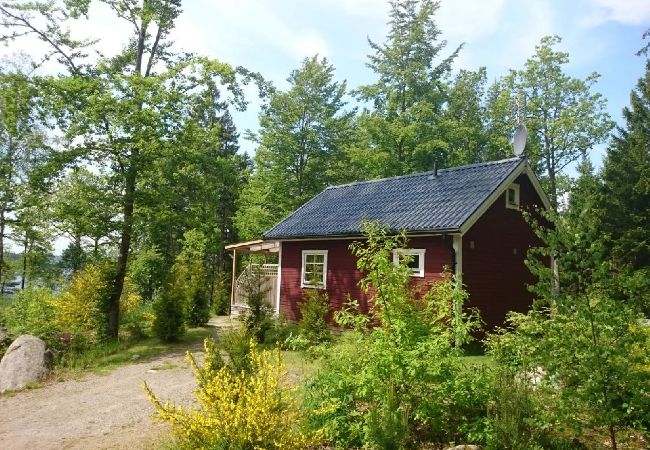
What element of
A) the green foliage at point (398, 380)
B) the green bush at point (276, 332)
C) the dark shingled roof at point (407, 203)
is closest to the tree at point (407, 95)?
the dark shingled roof at point (407, 203)

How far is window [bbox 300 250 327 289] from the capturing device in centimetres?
1540

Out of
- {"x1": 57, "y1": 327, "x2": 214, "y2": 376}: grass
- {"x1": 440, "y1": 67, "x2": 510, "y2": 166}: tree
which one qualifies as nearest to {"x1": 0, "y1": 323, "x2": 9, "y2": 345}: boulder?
{"x1": 57, "y1": 327, "x2": 214, "y2": 376}: grass

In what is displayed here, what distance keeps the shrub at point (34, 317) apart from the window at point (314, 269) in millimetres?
7622

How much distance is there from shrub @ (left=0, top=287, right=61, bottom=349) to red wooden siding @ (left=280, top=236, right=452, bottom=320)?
700 centimetres

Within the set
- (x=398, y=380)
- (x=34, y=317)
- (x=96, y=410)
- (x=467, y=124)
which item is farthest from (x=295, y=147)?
(x=398, y=380)

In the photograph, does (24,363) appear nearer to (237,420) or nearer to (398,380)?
(237,420)

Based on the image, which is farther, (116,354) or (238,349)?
(116,354)

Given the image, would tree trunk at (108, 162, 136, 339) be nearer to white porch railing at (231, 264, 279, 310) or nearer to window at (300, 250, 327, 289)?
white porch railing at (231, 264, 279, 310)

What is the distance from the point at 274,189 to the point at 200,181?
433 inches

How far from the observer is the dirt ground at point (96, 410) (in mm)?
6309

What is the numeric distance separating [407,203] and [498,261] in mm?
3385

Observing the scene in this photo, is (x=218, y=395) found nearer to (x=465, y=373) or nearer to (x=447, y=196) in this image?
(x=465, y=373)

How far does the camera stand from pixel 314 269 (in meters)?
16.0

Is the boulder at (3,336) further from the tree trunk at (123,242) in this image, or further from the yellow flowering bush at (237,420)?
the yellow flowering bush at (237,420)
